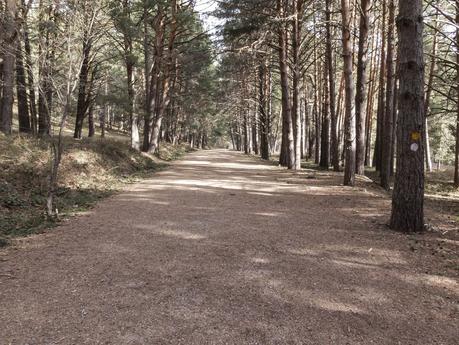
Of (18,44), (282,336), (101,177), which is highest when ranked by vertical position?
(18,44)

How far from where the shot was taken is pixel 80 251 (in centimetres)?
557

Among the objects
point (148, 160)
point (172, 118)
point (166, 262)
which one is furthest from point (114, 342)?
point (172, 118)

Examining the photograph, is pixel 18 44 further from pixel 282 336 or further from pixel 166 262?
pixel 282 336

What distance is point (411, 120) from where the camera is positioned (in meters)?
6.52

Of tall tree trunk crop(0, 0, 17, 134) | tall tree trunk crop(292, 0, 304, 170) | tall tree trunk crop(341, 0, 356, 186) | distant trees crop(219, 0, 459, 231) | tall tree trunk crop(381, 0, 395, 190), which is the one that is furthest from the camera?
tall tree trunk crop(292, 0, 304, 170)

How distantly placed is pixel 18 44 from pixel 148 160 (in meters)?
8.31

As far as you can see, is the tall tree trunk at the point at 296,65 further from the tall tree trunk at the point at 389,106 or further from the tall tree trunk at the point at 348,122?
the tall tree trunk at the point at 389,106

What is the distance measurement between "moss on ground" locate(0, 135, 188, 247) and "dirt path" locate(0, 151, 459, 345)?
2.68ft

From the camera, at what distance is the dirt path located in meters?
3.43

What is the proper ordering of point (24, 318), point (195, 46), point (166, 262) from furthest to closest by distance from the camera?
point (195, 46), point (166, 262), point (24, 318)

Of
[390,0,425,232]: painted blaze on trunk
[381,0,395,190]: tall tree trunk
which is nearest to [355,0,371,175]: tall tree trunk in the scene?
[381,0,395,190]: tall tree trunk

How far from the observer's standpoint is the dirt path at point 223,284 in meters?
3.43

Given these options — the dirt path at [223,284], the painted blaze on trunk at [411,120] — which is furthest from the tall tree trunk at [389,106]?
the painted blaze on trunk at [411,120]

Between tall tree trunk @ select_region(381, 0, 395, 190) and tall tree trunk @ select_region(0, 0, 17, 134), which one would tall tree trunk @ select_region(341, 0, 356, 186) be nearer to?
tall tree trunk @ select_region(381, 0, 395, 190)
